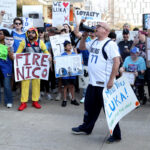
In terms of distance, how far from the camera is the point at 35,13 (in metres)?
10.0

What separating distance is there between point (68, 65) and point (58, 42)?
0.72 m

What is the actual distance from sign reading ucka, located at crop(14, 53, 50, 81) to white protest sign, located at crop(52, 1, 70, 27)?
2.55 metres

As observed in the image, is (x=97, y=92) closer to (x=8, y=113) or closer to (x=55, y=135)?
(x=55, y=135)

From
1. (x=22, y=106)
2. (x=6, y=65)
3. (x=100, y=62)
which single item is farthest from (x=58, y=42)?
(x=100, y=62)

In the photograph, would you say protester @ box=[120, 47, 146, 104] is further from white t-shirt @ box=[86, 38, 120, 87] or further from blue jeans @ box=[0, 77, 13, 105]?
blue jeans @ box=[0, 77, 13, 105]

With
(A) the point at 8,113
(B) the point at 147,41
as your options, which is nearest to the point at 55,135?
(A) the point at 8,113

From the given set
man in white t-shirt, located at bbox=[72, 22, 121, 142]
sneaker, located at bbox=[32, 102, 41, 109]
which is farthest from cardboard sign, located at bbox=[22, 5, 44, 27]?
man in white t-shirt, located at bbox=[72, 22, 121, 142]

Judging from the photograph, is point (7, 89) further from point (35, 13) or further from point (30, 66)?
point (35, 13)

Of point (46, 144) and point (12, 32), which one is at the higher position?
point (12, 32)

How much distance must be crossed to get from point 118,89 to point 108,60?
504mm

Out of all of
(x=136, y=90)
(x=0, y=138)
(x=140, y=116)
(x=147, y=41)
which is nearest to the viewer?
(x=0, y=138)

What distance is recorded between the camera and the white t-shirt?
15.1 ft

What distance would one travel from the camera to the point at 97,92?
486cm

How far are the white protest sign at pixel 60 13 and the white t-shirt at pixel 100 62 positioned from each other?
181 inches
